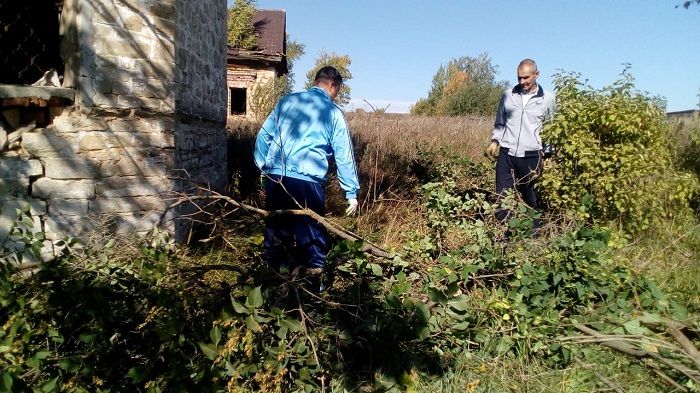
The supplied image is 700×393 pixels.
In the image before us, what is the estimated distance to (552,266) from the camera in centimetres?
311

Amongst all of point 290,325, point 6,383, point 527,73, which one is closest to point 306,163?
point 290,325

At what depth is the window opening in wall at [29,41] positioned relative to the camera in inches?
141

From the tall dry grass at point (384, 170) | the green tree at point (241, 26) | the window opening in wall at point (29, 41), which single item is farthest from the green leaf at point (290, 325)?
the green tree at point (241, 26)

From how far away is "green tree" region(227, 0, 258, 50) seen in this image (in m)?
16.6

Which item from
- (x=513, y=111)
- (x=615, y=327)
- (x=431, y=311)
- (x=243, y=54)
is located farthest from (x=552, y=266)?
(x=243, y=54)

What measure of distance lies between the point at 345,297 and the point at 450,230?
4.66ft

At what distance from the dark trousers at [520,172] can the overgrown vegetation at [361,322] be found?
1.24 m

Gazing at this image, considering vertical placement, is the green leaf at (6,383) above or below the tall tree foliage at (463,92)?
below

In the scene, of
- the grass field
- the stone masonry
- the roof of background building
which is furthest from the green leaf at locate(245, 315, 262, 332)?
the roof of background building

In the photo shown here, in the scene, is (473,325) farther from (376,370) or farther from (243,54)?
(243,54)

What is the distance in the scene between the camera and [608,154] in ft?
14.9

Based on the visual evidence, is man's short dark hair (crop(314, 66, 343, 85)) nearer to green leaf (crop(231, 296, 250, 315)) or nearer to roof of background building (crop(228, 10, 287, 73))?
green leaf (crop(231, 296, 250, 315))

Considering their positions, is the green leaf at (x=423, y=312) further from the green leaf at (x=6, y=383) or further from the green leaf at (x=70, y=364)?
the green leaf at (x=6, y=383)

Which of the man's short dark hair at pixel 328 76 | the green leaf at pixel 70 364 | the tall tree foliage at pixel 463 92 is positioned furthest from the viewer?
the tall tree foliage at pixel 463 92
